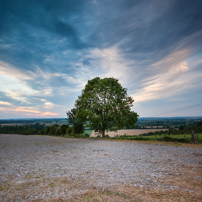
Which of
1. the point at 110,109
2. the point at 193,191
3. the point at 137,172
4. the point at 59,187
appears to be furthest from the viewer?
the point at 110,109

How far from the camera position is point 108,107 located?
26.3 metres

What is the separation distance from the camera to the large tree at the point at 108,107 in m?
27.1

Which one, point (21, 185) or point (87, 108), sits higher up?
point (87, 108)

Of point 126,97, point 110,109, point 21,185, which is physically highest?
point 126,97

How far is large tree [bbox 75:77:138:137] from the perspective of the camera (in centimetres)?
2712

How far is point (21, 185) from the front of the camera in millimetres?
6438

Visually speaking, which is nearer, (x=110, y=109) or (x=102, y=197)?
(x=102, y=197)

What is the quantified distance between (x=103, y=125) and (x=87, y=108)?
5.74 meters

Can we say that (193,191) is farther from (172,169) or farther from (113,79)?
(113,79)

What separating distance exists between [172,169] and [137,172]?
2.57 meters

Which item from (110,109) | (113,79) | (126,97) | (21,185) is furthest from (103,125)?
(21,185)

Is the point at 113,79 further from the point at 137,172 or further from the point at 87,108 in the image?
the point at 137,172

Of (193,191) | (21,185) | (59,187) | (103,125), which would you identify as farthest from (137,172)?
(103,125)

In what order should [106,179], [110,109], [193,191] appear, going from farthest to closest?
[110,109]
[106,179]
[193,191]
